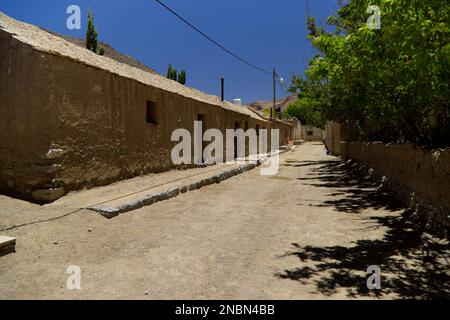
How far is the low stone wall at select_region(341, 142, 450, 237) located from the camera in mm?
5629

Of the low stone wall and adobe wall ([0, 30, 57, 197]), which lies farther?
adobe wall ([0, 30, 57, 197])

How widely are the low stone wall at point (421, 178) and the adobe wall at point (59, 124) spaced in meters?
6.54

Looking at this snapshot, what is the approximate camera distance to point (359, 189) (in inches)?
414

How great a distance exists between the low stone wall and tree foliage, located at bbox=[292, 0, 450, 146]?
17.4 inches

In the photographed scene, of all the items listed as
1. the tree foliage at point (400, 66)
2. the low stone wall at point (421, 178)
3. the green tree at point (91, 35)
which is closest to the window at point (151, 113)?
the tree foliage at point (400, 66)

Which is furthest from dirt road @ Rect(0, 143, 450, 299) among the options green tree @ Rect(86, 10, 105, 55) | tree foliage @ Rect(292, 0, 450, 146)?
green tree @ Rect(86, 10, 105, 55)

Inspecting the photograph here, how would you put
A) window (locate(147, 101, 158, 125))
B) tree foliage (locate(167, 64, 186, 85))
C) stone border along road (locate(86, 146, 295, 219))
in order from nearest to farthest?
stone border along road (locate(86, 146, 295, 219)) < window (locate(147, 101, 158, 125)) < tree foliage (locate(167, 64, 186, 85))

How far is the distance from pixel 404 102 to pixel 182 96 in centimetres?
705

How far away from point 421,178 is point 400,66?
2100 mm

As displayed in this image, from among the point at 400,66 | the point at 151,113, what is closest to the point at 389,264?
the point at 400,66

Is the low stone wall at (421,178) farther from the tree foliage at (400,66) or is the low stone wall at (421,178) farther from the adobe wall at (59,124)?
the adobe wall at (59,124)

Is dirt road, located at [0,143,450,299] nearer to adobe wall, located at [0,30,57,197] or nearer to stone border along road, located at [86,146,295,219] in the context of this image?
stone border along road, located at [86,146,295,219]

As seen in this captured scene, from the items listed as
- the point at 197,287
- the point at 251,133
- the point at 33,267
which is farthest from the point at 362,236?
the point at 251,133

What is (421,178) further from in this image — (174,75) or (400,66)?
(174,75)
